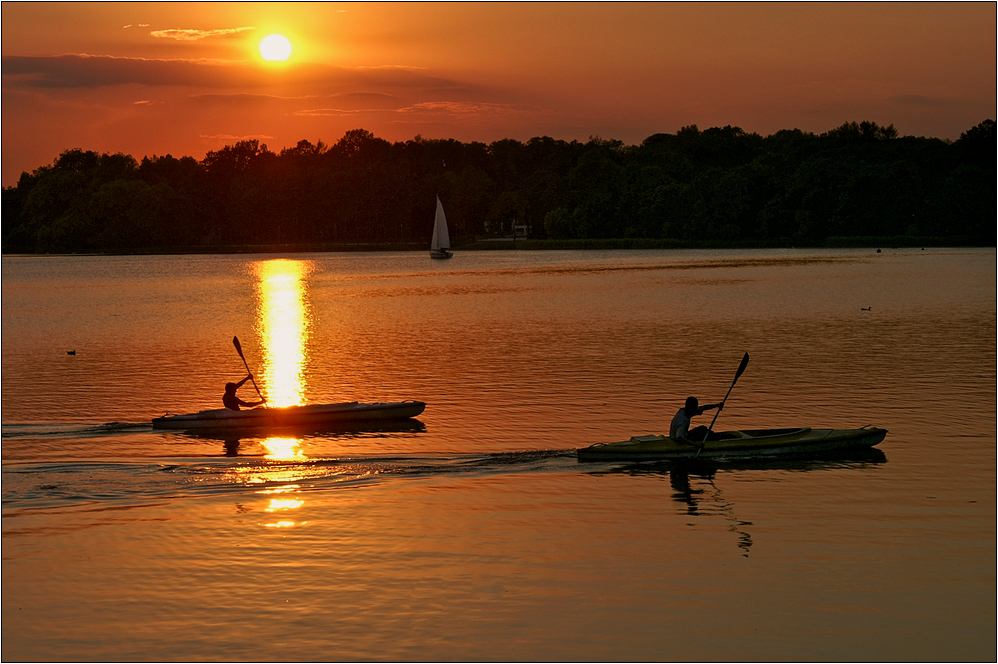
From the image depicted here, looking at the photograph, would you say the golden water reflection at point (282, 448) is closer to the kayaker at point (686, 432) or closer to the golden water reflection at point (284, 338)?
the golden water reflection at point (284, 338)

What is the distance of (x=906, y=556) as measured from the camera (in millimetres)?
19328

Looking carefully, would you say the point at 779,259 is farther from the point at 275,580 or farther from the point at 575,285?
the point at 275,580

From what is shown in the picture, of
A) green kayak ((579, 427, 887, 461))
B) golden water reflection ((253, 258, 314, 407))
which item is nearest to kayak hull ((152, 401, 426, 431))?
golden water reflection ((253, 258, 314, 407))

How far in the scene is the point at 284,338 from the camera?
6456 centimetres

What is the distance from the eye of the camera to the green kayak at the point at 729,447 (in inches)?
1039

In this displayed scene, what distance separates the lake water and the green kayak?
31cm

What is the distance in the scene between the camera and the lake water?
16.3 metres

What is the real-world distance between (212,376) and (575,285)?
68012 mm

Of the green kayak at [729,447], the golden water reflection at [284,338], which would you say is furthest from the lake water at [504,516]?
the golden water reflection at [284,338]

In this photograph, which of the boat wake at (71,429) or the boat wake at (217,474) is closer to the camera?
the boat wake at (217,474)

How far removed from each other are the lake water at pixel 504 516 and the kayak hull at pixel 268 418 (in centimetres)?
64

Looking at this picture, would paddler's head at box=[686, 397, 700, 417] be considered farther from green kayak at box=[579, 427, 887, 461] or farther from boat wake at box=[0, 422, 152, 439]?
boat wake at box=[0, 422, 152, 439]

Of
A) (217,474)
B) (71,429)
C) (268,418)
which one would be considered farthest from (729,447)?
(71,429)

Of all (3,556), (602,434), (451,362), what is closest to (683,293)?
(451,362)
